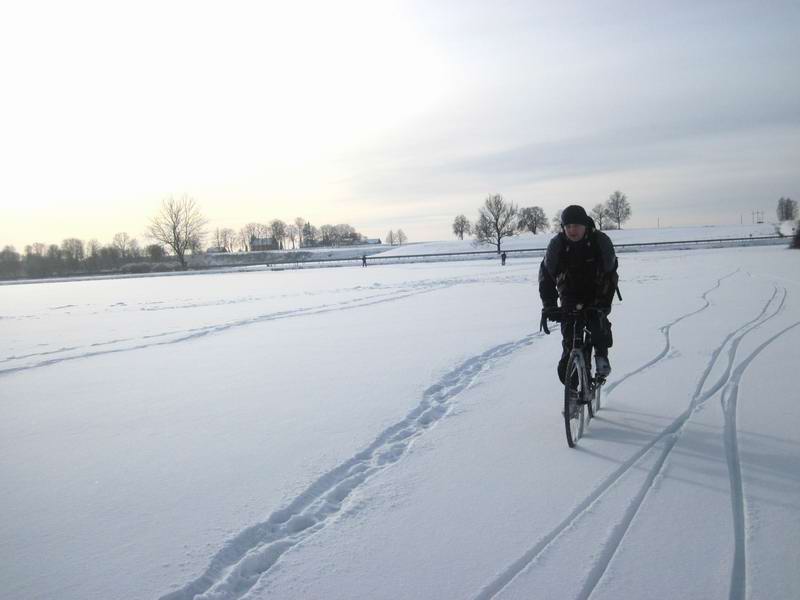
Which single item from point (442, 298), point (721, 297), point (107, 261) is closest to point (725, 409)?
point (721, 297)

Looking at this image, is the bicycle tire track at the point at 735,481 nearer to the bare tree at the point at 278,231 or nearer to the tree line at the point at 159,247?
the tree line at the point at 159,247

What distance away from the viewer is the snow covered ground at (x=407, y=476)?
293 cm

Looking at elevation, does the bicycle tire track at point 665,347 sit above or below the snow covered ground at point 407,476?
above

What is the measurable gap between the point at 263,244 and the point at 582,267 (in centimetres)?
14737

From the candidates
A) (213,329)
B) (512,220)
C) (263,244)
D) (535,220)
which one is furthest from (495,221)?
(263,244)

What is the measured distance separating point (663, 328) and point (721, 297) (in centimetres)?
536

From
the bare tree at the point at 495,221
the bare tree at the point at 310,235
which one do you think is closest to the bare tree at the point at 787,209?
the bare tree at the point at 495,221

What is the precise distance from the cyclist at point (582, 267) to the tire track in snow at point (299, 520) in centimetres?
157

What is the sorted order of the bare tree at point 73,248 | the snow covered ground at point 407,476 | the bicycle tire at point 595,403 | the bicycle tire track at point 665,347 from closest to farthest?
1. the snow covered ground at point 407,476
2. the bicycle tire at point 595,403
3. the bicycle tire track at point 665,347
4. the bare tree at point 73,248

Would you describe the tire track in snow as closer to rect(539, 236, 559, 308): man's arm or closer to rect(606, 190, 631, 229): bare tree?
rect(539, 236, 559, 308): man's arm

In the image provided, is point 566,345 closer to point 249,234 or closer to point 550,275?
point 550,275

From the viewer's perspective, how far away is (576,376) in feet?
15.2

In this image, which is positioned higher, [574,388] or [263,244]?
[263,244]

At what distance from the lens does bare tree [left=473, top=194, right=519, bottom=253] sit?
2931 inches
